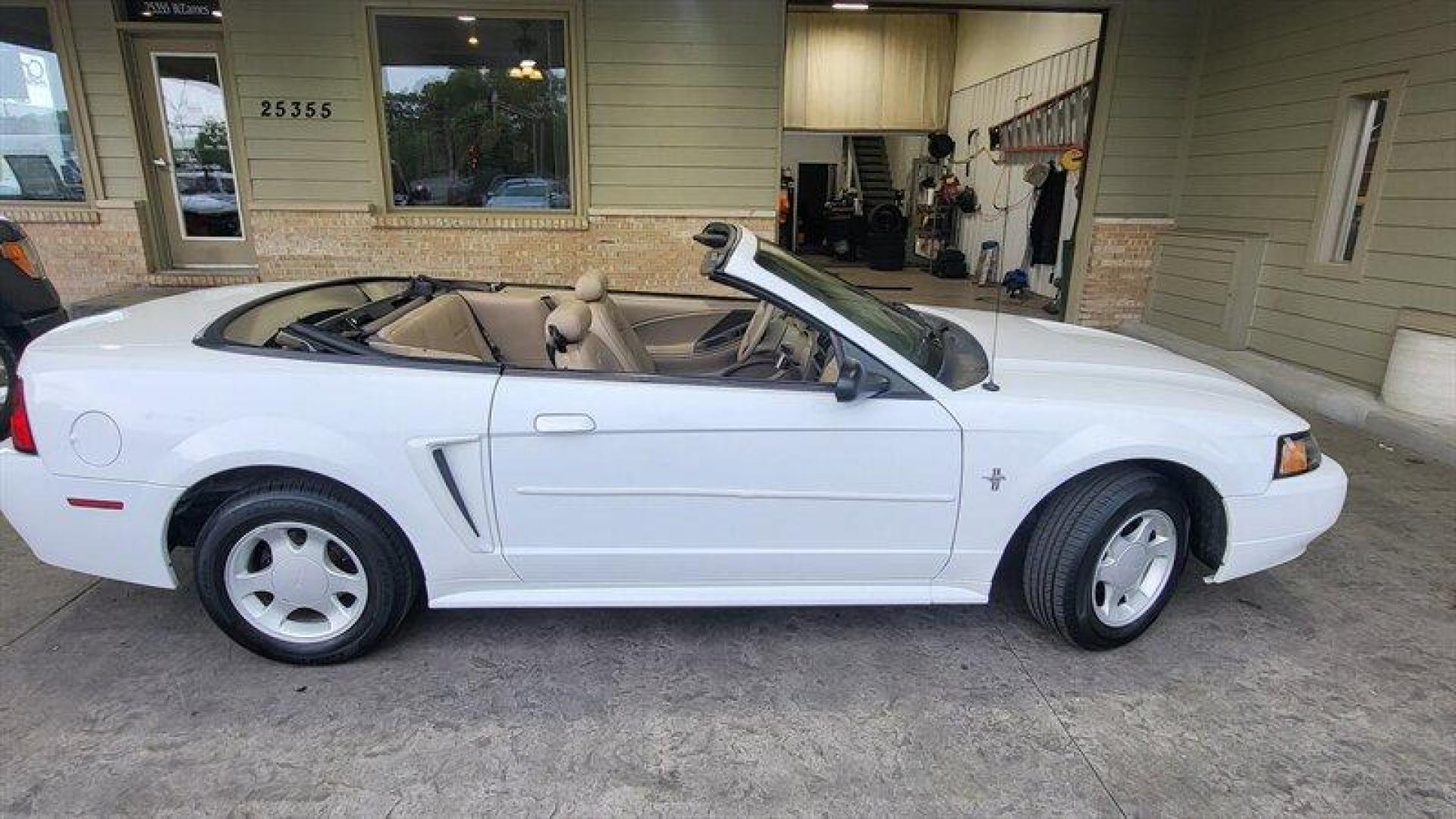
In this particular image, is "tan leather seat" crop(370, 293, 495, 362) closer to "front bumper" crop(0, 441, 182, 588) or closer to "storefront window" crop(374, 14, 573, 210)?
"front bumper" crop(0, 441, 182, 588)

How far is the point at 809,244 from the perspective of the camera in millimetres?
17359

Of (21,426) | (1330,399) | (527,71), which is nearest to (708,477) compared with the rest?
(21,426)

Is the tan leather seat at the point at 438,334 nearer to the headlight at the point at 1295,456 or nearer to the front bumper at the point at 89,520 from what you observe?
the front bumper at the point at 89,520

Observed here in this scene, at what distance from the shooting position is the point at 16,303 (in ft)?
14.5

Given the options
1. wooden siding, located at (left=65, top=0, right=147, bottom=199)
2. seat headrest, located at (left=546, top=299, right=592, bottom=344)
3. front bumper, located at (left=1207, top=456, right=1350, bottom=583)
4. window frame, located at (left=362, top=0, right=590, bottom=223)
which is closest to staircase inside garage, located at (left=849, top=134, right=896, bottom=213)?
window frame, located at (left=362, top=0, right=590, bottom=223)

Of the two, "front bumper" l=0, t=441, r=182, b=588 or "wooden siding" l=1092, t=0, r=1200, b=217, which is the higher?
"wooden siding" l=1092, t=0, r=1200, b=217

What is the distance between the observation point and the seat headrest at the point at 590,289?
321cm

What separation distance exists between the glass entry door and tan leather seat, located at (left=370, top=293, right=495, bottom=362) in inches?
256

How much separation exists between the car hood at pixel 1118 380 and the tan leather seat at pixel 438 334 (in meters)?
1.84

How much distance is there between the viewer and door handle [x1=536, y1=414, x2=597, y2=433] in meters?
2.38

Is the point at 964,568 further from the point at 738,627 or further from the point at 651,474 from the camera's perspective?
the point at 651,474

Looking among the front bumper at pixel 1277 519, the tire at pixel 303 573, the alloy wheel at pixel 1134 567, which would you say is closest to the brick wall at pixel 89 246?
the tire at pixel 303 573

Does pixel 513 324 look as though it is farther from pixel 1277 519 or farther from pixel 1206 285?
pixel 1206 285

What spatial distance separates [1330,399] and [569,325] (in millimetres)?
5574
